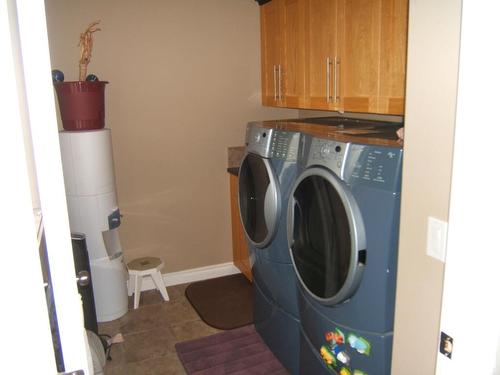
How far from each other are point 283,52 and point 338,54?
746mm

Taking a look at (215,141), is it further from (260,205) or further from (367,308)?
A: (367,308)

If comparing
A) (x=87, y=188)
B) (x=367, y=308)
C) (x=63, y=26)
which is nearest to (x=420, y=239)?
(x=367, y=308)

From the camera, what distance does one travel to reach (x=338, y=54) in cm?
223

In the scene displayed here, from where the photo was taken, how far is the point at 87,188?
2719mm

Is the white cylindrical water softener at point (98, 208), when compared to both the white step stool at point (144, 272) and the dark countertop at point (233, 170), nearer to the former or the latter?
the white step stool at point (144, 272)

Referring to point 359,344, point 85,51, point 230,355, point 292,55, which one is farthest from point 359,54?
point 230,355

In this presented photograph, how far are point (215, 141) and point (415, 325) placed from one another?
2.31m

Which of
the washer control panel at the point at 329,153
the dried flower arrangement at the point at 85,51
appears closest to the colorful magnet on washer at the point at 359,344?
the washer control panel at the point at 329,153

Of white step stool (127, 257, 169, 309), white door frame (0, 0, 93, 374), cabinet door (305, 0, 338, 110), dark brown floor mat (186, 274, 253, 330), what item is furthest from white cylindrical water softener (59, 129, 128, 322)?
white door frame (0, 0, 93, 374)

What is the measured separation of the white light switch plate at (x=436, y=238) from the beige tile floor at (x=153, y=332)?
170 cm

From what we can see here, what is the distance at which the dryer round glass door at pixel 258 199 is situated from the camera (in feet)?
7.14

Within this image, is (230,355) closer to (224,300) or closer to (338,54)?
(224,300)

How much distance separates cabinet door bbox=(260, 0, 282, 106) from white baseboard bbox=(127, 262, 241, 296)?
1378 millimetres

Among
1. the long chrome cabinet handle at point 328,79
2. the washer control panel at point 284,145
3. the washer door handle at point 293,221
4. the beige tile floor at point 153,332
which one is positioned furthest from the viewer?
the beige tile floor at point 153,332
